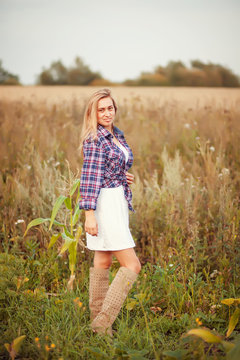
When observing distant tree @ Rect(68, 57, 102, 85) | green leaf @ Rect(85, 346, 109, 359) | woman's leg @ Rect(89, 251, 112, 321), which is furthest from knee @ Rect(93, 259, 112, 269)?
distant tree @ Rect(68, 57, 102, 85)

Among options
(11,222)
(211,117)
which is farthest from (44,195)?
(211,117)

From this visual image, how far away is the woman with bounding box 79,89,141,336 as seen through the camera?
2395 mm

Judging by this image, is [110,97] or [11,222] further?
[11,222]

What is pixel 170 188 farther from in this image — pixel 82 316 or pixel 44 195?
pixel 82 316

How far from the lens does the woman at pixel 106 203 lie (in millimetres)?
2395

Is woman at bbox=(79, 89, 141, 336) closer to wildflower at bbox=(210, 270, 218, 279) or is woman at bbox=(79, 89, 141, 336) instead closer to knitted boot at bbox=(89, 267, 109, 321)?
knitted boot at bbox=(89, 267, 109, 321)

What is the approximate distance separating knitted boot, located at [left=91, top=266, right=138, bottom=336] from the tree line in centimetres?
2409

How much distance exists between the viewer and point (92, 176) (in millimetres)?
2395

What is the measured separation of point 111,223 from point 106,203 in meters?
0.13

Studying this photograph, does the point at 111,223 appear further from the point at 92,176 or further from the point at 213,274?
the point at 213,274

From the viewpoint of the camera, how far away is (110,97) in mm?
2639

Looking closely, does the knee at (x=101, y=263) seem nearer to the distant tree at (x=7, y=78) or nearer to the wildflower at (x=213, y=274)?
the wildflower at (x=213, y=274)

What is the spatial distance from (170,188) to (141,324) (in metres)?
1.94

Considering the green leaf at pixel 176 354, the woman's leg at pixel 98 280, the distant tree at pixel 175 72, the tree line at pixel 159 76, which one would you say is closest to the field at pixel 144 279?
the green leaf at pixel 176 354
